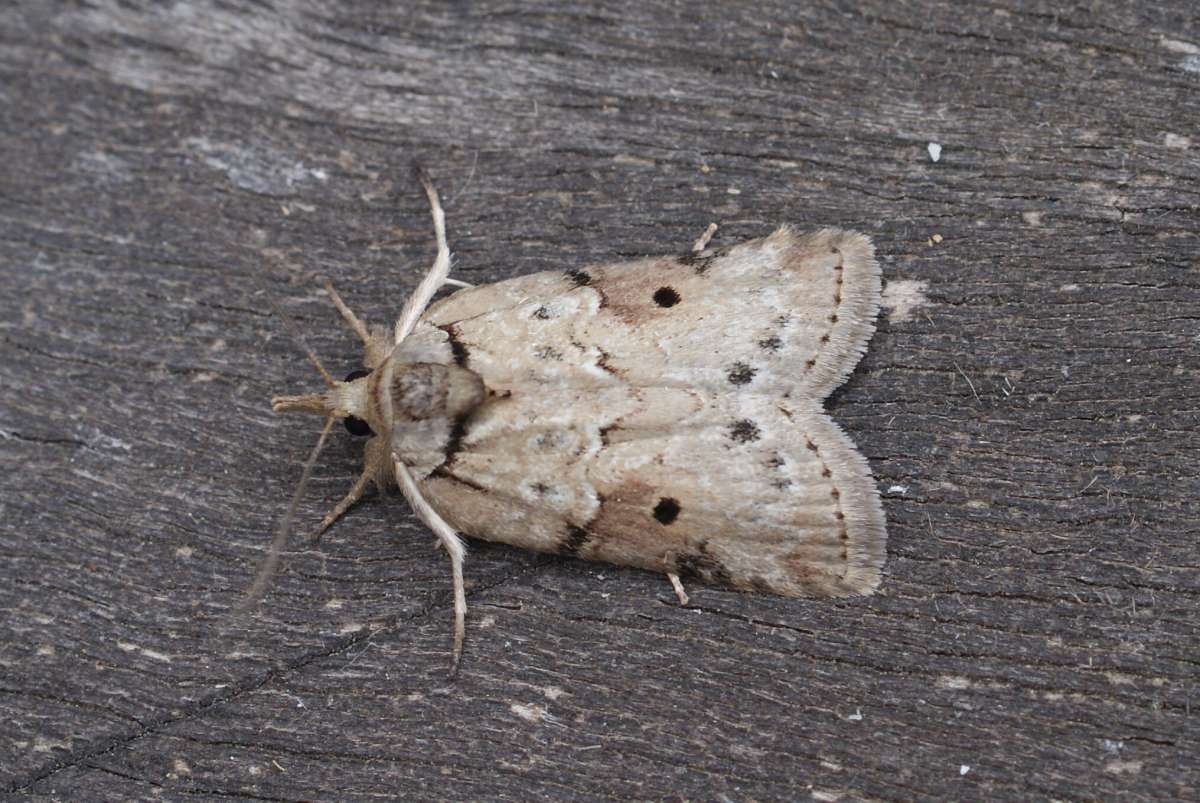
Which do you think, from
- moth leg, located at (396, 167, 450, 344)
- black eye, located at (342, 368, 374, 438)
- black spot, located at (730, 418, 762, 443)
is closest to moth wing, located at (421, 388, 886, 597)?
black spot, located at (730, 418, 762, 443)

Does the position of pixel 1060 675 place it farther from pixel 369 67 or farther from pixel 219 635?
pixel 369 67

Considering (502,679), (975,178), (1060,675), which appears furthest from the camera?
(975,178)

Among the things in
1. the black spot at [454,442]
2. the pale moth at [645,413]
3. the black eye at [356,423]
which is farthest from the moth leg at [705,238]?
the black eye at [356,423]

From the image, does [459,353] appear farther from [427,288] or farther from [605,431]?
[605,431]

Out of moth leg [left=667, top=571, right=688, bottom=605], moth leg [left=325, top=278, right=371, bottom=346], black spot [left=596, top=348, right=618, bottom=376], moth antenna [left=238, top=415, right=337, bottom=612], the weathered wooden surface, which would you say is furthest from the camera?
moth leg [left=325, top=278, right=371, bottom=346]

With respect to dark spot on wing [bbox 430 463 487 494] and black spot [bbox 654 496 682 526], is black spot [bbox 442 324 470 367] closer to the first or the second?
dark spot on wing [bbox 430 463 487 494]

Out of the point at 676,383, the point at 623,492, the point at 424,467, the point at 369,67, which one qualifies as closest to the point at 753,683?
the point at 623,492
